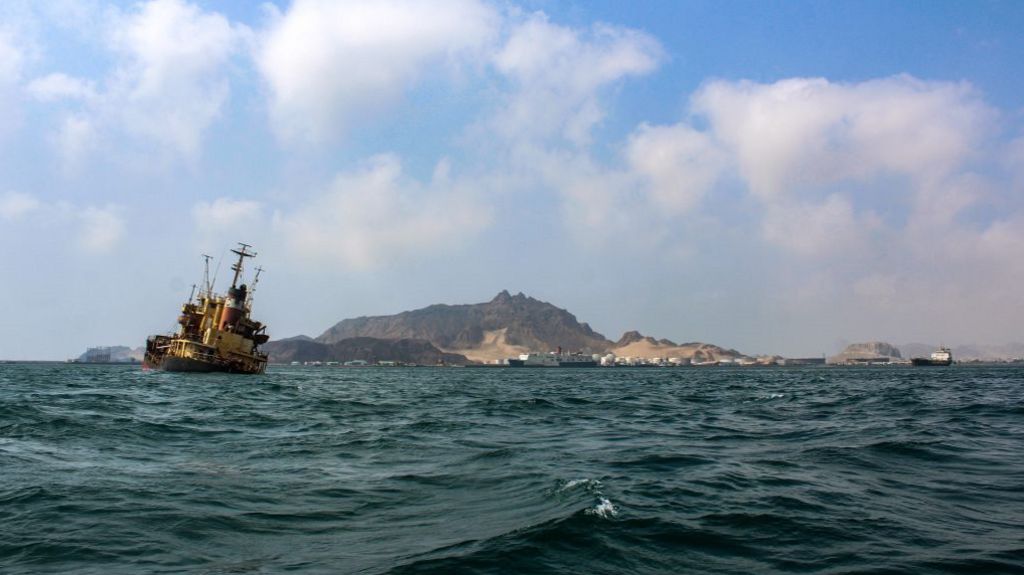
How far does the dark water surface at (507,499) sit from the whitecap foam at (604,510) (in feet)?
0.25

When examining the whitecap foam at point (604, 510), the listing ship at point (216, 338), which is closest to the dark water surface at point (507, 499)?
the whitecap foam at point (604, 510)

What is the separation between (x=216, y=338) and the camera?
86.3 m

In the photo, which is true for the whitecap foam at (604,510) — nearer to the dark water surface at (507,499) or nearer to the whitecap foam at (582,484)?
the dark water surface at (507,499)

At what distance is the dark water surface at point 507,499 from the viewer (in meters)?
8.56

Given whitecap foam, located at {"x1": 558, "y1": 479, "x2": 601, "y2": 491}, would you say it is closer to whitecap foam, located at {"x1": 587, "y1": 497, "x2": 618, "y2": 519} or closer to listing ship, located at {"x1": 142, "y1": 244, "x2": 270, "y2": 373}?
whitecap foam, located at {"x1": 587, "y1": 497, "x2": 618, "y2": 519}

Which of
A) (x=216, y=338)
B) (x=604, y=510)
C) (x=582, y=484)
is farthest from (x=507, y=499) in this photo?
(x=216, y=338)

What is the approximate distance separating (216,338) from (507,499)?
8422cm

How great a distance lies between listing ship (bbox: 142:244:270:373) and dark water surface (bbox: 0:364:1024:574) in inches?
2551

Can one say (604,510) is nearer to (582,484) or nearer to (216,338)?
(582,484)

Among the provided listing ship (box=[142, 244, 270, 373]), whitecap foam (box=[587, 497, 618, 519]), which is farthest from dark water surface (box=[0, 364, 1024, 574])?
listing ship (box=[142, 244, 270, 373])

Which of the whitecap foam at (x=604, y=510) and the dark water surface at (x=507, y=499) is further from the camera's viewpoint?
the whitecap foam at (x=604, y=510)

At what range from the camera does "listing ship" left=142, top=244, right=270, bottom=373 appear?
3302 inches

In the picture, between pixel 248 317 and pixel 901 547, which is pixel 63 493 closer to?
pixel 901 547

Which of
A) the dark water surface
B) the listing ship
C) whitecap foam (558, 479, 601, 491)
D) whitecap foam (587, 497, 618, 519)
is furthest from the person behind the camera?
the listing ship
